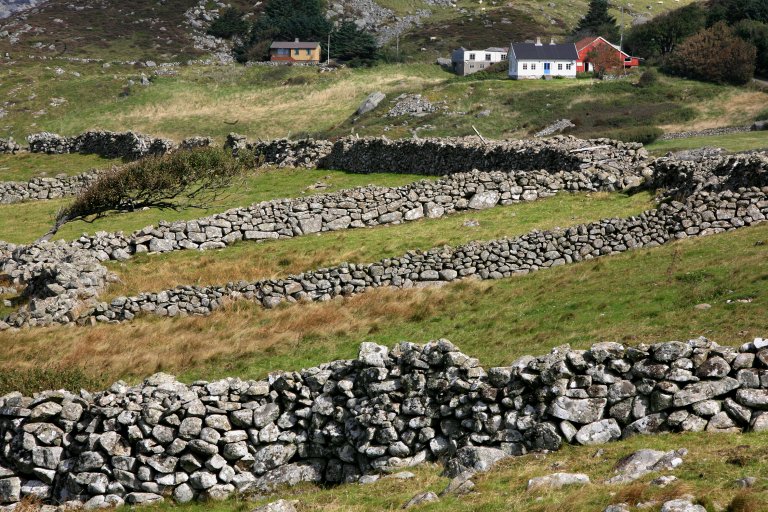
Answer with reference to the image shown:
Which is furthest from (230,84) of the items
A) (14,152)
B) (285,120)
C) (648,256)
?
(648,256)

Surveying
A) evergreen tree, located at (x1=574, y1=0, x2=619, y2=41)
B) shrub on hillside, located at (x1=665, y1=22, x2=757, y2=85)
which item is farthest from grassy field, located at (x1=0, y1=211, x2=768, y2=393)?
evergreen tree, located at (x1=574, y1=0, x2=619, y2=41)

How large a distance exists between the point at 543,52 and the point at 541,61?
2.52m

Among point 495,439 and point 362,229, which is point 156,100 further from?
point 495,439

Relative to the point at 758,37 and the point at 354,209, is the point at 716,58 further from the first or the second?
the point at 354,209

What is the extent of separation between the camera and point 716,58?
292 ft

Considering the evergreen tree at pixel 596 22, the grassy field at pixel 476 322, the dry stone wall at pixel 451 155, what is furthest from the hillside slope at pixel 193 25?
the grassy field at pixel 476 322

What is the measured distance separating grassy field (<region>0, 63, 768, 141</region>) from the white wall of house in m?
9.01

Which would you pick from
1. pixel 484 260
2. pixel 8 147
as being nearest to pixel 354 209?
pixel 484 260

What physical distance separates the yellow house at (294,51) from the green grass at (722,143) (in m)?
106

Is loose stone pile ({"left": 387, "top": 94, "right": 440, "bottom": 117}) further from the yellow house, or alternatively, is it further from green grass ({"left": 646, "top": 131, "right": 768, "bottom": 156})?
the yellow house

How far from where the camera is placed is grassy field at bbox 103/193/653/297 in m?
34.6

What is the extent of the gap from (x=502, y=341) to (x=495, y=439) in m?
7.27

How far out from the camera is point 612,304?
23953 millimetres

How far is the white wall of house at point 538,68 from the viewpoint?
112 m
